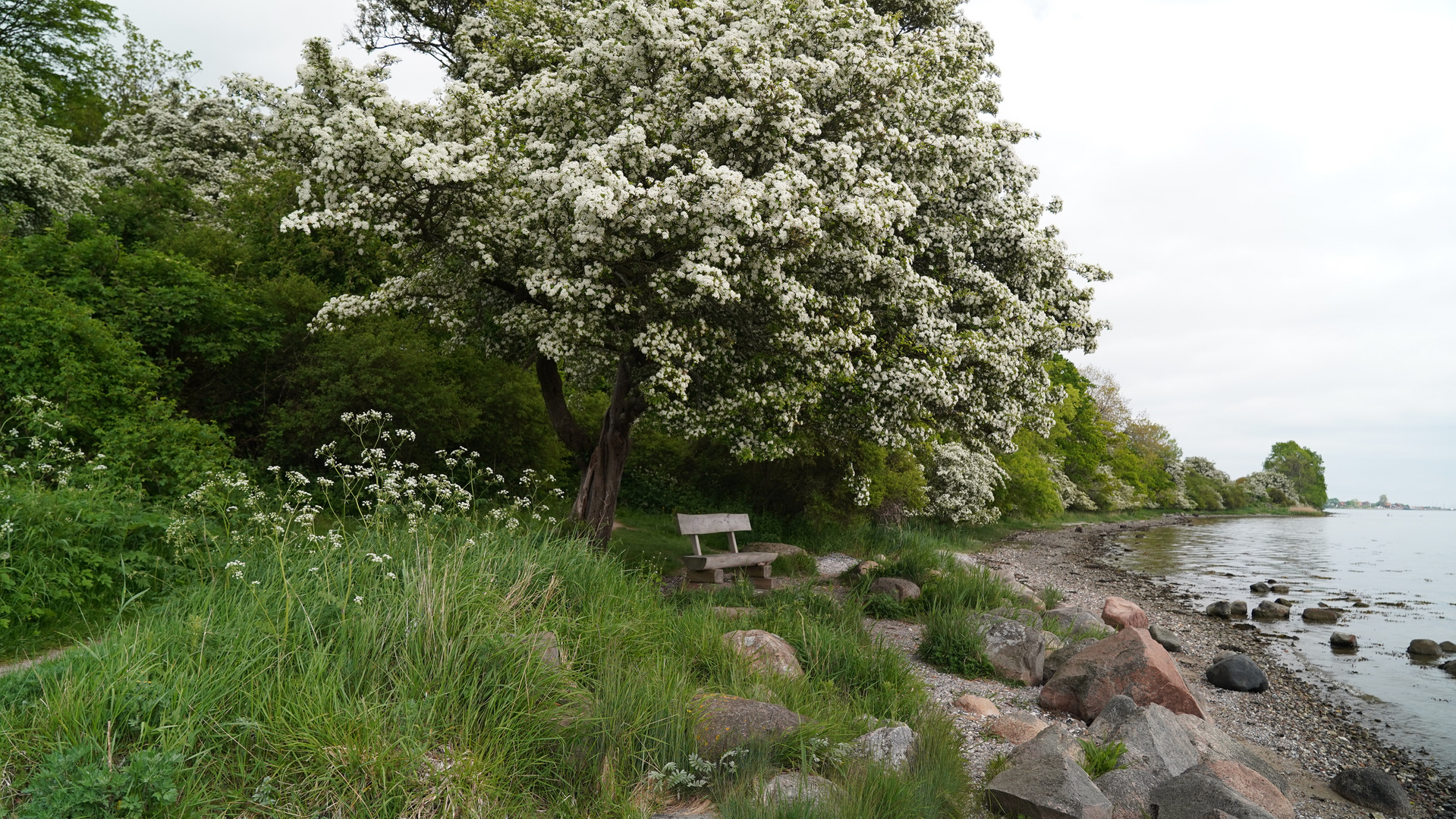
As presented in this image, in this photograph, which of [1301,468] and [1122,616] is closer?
[1122,616]

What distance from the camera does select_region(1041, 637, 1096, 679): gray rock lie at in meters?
9.62

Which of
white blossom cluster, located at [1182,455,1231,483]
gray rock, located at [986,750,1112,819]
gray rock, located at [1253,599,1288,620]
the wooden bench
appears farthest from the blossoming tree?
white blossom cluster, located at [1182,455,1231,483]

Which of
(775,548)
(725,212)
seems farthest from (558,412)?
(725,212)

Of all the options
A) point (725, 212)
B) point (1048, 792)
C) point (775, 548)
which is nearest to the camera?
point (1048, 792)

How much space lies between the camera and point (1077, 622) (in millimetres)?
12148

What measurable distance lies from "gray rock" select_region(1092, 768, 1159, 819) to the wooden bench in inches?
247

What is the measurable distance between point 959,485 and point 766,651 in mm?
22227

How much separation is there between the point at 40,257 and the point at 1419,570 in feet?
147

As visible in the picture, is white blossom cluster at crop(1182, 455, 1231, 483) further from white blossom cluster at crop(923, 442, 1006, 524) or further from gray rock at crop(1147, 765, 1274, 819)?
gray rock at crop(1147, 765, 1274, 819)

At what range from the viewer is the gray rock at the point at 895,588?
1212 cm

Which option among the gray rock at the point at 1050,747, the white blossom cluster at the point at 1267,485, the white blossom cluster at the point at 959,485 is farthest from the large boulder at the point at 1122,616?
the white blossom cluster at the point at 1267,485

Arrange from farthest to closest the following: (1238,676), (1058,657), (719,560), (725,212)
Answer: (719,560)
(1238,676)
(1058,657)
(725,212)

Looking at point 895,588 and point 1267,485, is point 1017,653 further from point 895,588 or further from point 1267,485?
point 1267,485

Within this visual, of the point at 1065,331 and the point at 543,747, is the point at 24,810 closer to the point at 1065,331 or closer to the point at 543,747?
the point at 543,747
